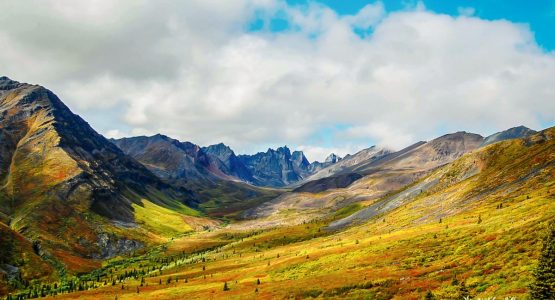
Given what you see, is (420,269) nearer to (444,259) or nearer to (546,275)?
(444,259)

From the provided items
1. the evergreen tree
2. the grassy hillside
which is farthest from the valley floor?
the evergreen tree

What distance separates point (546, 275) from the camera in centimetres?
2936

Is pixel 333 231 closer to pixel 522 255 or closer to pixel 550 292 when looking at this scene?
pixel 522 255

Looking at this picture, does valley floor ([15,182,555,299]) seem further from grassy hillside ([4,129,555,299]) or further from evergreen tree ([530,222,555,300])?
evergreen tree ([530,222,555,300])

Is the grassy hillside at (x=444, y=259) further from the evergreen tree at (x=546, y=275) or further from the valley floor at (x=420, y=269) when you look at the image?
the evergreen tree at (x=546, y=275)

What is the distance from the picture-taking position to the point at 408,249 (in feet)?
223

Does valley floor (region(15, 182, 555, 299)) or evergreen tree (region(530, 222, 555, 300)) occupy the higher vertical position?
evergreen tree (region(530, 222, 555, 300))

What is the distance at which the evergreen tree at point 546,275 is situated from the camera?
2916 cm

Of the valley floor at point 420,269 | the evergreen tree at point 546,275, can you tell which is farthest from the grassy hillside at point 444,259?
the evergreen tree at point 546,275

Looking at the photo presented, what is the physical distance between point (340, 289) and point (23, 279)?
366ft

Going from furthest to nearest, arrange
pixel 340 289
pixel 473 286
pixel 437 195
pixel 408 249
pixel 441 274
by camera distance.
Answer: pixel 437 195 → pixel 408 249 → pixel 340 289 → pixel 441 274 → pixel 473 286

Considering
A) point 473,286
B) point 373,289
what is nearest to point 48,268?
point 373,289

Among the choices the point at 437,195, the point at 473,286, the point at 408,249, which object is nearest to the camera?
the point at 473,286

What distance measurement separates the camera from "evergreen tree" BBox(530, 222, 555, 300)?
29156 millimetres
